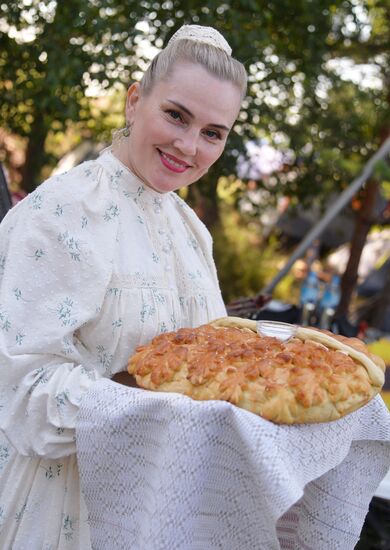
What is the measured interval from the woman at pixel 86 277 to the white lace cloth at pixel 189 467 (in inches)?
4.4

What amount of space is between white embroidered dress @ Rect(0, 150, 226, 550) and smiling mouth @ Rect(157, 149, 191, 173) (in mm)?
132

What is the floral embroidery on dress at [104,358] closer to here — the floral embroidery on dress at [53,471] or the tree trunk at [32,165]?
the floral embroidery on dress at [53,471]

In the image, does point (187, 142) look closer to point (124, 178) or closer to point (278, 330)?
point (124, 178)

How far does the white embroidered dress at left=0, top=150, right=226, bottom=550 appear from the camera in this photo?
149 centimetres

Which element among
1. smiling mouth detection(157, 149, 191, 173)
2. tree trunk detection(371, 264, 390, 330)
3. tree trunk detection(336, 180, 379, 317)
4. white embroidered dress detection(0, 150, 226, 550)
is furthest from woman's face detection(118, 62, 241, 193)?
tree trunk detection(371, 264, 390, 330)

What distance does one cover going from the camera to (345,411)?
135 cm

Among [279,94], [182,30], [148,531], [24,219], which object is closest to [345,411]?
[148,531]

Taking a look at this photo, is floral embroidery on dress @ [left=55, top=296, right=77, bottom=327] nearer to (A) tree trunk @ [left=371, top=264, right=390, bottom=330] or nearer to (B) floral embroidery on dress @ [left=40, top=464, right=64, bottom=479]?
(B) floral embroidery on dress @ [left=40, top=464, right=64, bottom=479]

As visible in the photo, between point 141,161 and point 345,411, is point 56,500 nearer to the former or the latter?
point 345,411

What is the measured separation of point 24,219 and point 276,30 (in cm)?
378

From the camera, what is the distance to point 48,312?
1.51m

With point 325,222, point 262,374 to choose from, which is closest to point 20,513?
point 262,374

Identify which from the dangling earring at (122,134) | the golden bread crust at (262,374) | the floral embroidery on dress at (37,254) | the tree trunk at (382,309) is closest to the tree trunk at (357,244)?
the tree trunk at (382,309)

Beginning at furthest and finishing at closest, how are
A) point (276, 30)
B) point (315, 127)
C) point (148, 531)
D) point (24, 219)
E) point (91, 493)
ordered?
1. point (315, 127)
2. point (276, 30)
3. point (24, 219)
4. point (91, 493)
5. point (148, 531)
